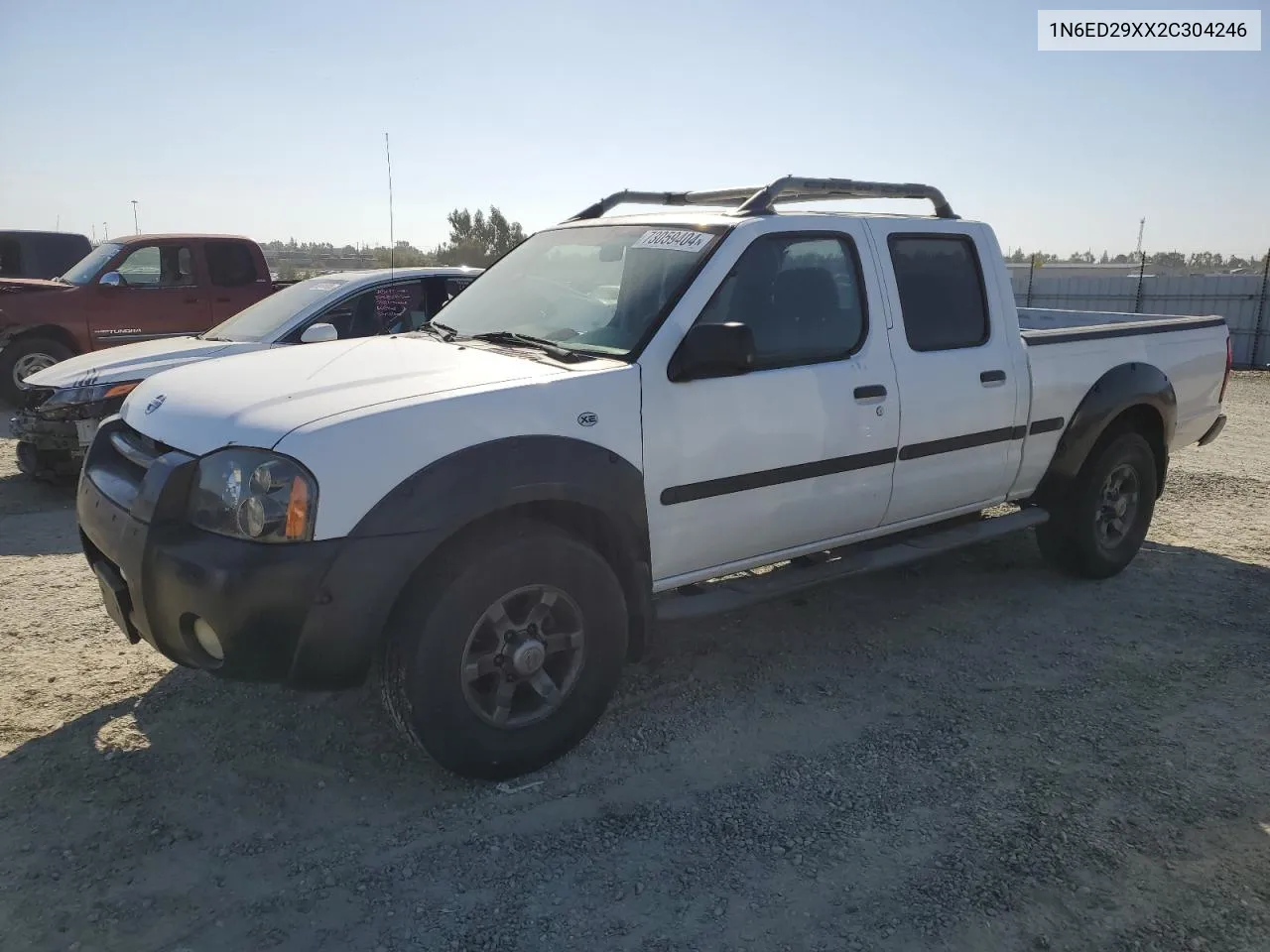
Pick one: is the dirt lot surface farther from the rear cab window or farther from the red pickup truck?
the red pickup truck

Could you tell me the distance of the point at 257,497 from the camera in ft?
9.16

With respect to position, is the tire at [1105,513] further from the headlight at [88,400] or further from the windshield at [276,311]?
the headlight at [88,400]

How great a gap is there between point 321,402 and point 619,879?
5.67 ft

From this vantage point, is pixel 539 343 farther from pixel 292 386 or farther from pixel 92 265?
pixel 92 265

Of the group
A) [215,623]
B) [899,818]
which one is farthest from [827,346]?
[215,623]

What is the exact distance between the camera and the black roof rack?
403cm

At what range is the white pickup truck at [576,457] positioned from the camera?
2832 millimetres

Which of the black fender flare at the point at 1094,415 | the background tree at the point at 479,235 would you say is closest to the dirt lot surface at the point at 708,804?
the black fender flare at the point at 1094,415

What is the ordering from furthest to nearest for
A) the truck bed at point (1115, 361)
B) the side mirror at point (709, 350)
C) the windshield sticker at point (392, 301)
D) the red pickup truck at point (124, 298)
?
the red pickup truck at point (124, 298)
the windshield sticker at point (392, 301)
the truck bed at point (1115, 361)
the side mirror at point (709, 350)

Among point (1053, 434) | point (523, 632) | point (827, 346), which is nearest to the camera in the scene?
point (523, 632)

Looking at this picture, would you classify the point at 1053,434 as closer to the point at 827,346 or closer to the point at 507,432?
the point at 827,346

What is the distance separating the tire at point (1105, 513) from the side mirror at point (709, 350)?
2.75m

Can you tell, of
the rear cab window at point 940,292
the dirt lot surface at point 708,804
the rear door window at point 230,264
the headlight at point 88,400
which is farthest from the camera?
the rear door window at point 230,264

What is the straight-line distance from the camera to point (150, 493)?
2.92m
